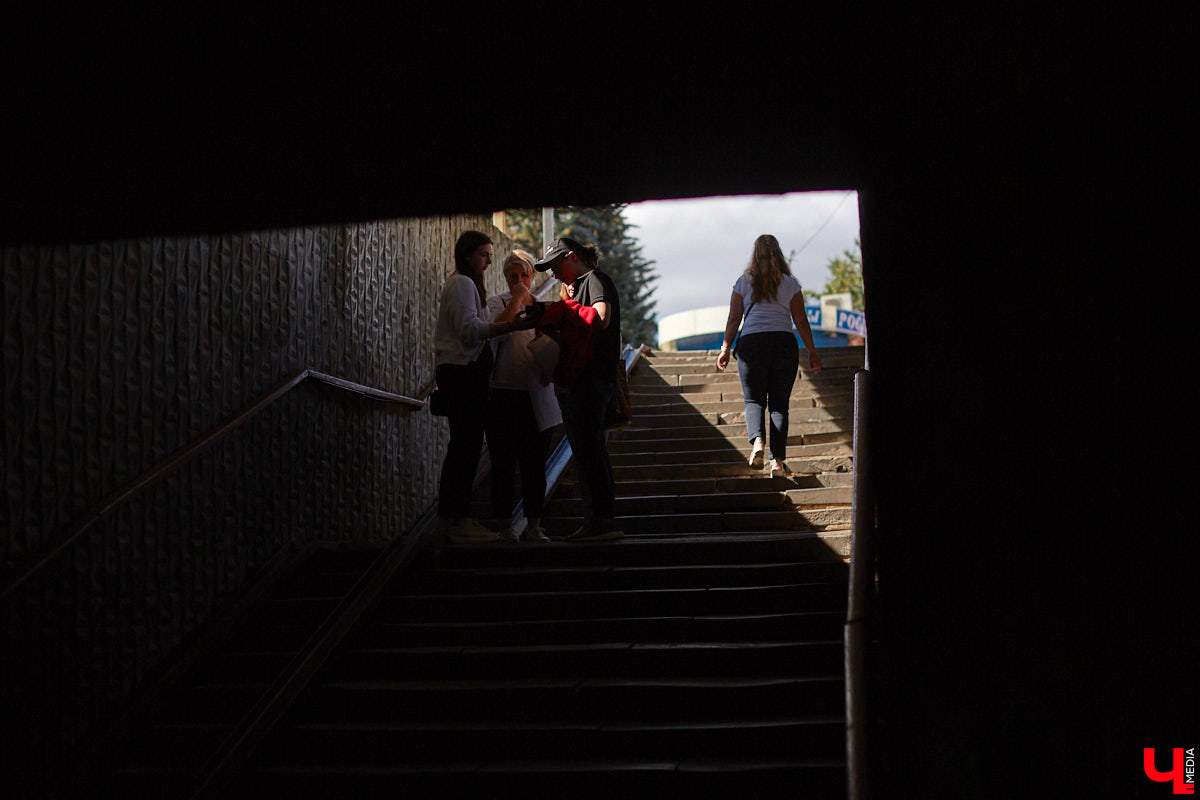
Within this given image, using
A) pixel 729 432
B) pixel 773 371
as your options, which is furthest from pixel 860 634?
pixel 729 432

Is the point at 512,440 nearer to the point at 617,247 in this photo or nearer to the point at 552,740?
the point at 552,740

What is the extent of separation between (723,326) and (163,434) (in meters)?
23.9

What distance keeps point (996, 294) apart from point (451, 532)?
321 centimetres

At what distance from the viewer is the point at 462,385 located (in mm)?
4770

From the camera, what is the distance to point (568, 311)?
15.6ft

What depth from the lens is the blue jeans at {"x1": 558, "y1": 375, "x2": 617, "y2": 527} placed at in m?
4.75

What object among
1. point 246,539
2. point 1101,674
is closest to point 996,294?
point 1101,674

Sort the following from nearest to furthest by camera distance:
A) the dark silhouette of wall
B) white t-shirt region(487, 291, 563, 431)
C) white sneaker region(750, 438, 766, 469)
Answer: the dark silhouette of wall, white t-shirt region(487, 291, 563, 431), white sneaker region(750, 438, 766, 469)

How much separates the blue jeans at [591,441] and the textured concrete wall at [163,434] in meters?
1.46

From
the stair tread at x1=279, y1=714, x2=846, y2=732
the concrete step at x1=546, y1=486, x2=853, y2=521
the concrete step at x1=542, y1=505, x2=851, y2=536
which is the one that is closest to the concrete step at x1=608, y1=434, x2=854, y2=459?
the concrete step at x1=546, y1=486, x2=853, y2=521

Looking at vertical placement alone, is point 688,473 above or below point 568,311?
below

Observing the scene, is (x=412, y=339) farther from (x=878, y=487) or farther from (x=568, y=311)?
(x=878, y=487)

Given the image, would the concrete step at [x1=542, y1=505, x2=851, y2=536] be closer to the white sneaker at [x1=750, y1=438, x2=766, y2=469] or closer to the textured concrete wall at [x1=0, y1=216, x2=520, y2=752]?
the white sneaker at [x1=750, y1=438, x2=766, y2=469]

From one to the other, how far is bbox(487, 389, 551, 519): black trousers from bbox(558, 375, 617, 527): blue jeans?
20 cm
